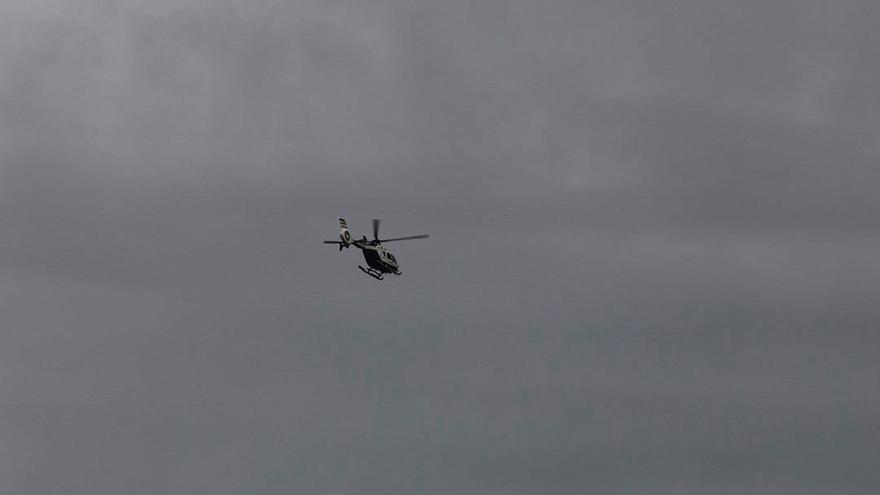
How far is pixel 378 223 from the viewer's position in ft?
505

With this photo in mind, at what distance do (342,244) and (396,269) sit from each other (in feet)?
36.2

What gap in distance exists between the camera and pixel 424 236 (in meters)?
146

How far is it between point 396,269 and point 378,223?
958cm

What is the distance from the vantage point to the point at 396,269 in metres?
160

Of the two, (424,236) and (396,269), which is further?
(396,269)

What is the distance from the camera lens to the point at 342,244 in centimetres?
15300

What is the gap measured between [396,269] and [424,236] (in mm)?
16011

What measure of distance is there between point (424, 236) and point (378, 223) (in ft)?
35.5

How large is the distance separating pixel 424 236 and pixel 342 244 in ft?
45.9

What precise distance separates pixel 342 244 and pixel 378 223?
236 inches
